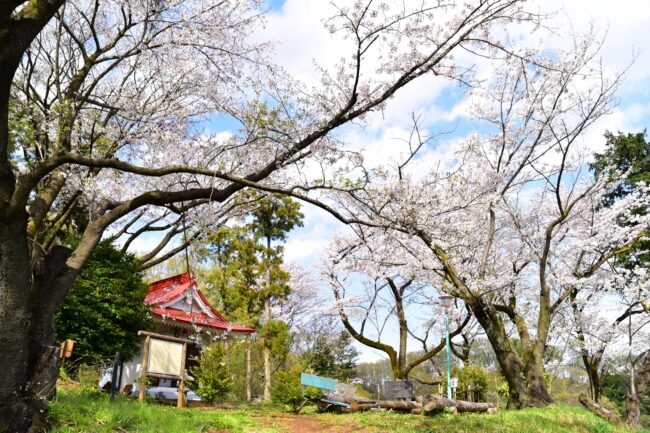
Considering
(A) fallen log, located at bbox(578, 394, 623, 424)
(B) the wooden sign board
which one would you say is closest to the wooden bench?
(B) the wooden sign board

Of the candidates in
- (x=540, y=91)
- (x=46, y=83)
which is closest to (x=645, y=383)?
(x=540, y=91)

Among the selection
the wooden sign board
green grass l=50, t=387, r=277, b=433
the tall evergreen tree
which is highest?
the tall evergreen tree

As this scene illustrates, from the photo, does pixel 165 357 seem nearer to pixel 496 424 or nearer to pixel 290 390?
pixel 290 390

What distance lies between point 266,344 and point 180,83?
46.2ft

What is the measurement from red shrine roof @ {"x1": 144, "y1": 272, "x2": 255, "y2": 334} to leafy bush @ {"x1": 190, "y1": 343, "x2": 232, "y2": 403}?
6.70 ft

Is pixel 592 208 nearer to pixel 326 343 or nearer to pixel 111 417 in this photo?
pixel 326 343

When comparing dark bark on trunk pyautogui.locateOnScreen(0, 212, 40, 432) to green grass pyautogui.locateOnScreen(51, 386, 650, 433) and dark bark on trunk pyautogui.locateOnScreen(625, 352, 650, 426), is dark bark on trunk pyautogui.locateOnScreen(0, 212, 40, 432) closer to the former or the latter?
green grass pyautogui.locateOnScreen(51, 386, 650, 433)

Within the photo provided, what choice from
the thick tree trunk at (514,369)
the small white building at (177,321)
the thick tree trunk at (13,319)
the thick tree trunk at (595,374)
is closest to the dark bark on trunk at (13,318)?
the thick tree trunk at (13,319)

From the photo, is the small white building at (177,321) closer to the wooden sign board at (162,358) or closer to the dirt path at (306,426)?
the wooden sign board at (162,358)

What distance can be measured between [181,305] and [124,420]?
36.2 ft

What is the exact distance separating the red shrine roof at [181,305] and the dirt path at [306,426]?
640cm

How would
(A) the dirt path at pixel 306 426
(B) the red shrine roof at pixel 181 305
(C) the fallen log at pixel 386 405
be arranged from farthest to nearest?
(B) the red shrine roof at pixel 181 305
(C) the fallen log at pixel 386 405
(A) the dirt path at pixel 306 426

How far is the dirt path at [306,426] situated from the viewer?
866cm

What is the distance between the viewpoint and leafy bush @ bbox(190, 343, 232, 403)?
13.2 metres
